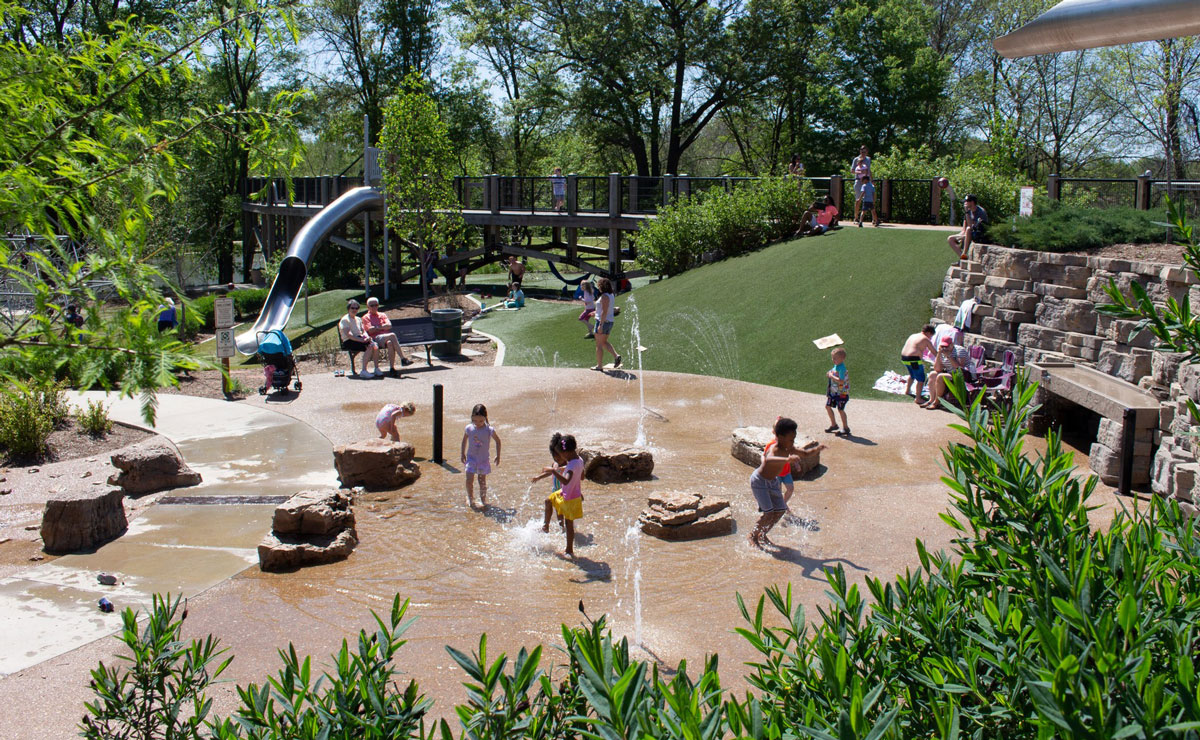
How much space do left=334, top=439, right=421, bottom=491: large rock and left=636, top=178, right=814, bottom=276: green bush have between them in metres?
13.7

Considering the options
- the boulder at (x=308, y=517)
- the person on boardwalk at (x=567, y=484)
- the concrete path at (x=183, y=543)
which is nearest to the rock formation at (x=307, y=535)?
the boulder at (x=308, y=517)

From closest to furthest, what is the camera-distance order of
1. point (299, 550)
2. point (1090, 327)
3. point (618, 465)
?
point (299, 550), point (618, 465), point (1090, 327)

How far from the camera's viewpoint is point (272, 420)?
43.8 ft

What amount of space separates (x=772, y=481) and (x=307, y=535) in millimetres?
4104

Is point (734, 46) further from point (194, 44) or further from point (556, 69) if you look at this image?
point (194, 44)

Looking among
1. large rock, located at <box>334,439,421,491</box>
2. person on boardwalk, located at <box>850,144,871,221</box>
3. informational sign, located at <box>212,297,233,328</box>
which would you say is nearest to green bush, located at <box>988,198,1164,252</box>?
person on boardwalk, located at <box>850,144,871,221</box>

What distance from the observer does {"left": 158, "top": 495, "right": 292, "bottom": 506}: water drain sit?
9.69m

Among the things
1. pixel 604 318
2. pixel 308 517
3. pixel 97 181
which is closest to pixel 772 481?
pixel 308 517

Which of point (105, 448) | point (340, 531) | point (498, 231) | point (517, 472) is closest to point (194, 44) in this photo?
point (340, 531)

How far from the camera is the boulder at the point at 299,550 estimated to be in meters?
7.91

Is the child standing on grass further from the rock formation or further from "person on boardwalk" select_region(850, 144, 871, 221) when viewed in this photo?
"person on boardwalk" select_region(850, 144, 871, 221)

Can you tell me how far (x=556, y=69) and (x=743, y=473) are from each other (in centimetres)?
3127

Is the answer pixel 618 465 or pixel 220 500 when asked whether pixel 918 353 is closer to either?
pixel 618 465

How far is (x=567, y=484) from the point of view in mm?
8305
